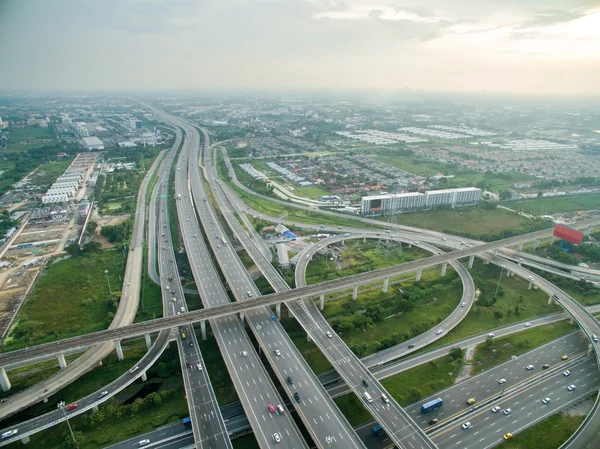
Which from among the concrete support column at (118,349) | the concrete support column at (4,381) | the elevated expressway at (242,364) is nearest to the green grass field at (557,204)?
the elevated expressway at (242,364)

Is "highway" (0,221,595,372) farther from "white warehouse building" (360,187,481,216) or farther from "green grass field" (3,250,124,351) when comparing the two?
"white warehouse building" (360,187,481,216)

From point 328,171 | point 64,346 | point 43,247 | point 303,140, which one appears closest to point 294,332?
point 64,346

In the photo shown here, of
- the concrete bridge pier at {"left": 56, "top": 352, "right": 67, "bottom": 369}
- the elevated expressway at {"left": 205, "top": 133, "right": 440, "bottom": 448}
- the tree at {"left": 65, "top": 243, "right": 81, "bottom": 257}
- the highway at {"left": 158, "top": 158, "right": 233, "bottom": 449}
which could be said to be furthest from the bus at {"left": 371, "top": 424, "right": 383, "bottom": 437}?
the tree at {"left": 65, "top": 243, "right": 81, "bottom": 257}

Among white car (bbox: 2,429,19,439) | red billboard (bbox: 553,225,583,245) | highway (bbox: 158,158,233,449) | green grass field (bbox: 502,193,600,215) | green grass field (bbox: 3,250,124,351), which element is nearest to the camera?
highway (bbox: 158,158,233,449)

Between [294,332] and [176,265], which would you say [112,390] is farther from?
[176,265]

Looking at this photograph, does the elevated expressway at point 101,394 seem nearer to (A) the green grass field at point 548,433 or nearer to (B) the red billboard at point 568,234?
(A) the green grass field at point 548,433

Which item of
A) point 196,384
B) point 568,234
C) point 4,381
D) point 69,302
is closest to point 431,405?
point 196,384

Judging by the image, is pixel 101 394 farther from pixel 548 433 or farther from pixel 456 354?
pixel 548 433
